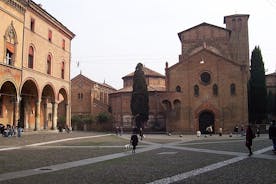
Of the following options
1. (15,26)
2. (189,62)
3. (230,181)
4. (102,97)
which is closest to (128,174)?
(230,181)

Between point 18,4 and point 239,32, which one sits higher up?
point 239,32

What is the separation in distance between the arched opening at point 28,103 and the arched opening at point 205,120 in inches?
772

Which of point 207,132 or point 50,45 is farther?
point 207,132

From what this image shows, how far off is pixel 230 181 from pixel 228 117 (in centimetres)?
3434

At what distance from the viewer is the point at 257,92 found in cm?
4381

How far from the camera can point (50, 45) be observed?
121 feet

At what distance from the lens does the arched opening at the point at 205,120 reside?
43.1 metres

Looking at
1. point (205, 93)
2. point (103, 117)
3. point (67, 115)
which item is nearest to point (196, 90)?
point (205, 93)

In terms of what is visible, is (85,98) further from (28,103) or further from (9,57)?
(9,57)

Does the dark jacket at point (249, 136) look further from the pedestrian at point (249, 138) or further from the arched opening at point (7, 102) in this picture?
the arched opening at point (7, 102)

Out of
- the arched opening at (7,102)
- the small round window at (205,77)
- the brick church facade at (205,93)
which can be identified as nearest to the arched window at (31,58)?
the arched opening at (7,102)

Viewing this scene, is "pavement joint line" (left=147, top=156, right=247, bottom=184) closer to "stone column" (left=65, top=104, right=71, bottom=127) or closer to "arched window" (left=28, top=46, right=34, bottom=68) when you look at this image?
"arched window" (left=28, top=46, right=34, bottom=68)

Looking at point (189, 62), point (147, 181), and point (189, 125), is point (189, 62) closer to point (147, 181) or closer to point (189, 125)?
point (189, 125)

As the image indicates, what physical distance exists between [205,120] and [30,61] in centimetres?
2196
